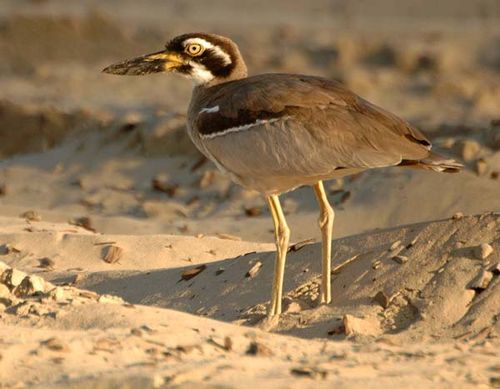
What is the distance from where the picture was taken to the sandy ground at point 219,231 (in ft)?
20.7

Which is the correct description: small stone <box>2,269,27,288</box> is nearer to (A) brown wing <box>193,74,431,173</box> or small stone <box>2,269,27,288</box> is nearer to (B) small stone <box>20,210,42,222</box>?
(A) brown wing <box>193,74,431,173</box>

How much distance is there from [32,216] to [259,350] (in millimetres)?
6108

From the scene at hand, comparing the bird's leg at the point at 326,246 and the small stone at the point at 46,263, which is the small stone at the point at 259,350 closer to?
the bird's leg at the point at 326,246

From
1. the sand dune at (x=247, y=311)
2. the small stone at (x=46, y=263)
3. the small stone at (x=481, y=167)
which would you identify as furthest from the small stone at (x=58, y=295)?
the small stone at (x=481, y=167)

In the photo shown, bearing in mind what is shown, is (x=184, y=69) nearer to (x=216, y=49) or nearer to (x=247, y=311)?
(x=216, y=49)

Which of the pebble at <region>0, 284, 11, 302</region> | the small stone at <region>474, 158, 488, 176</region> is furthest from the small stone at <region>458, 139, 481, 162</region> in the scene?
the pebble at <region>0, 284, 11, 302</region>

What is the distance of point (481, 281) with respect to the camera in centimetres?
796

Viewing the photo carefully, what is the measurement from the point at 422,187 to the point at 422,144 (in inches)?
158

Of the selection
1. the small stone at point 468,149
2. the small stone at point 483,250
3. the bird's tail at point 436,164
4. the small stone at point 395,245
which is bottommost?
the small stone at point 468,149

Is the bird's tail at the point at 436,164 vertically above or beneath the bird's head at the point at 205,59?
beneath

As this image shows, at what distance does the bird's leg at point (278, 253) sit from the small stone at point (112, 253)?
1994 millimetres

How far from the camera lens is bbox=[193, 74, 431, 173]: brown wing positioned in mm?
8133

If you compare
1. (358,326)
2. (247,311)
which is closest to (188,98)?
(247,311)

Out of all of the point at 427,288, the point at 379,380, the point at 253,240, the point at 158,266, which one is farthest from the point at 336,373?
the point at 253,240
